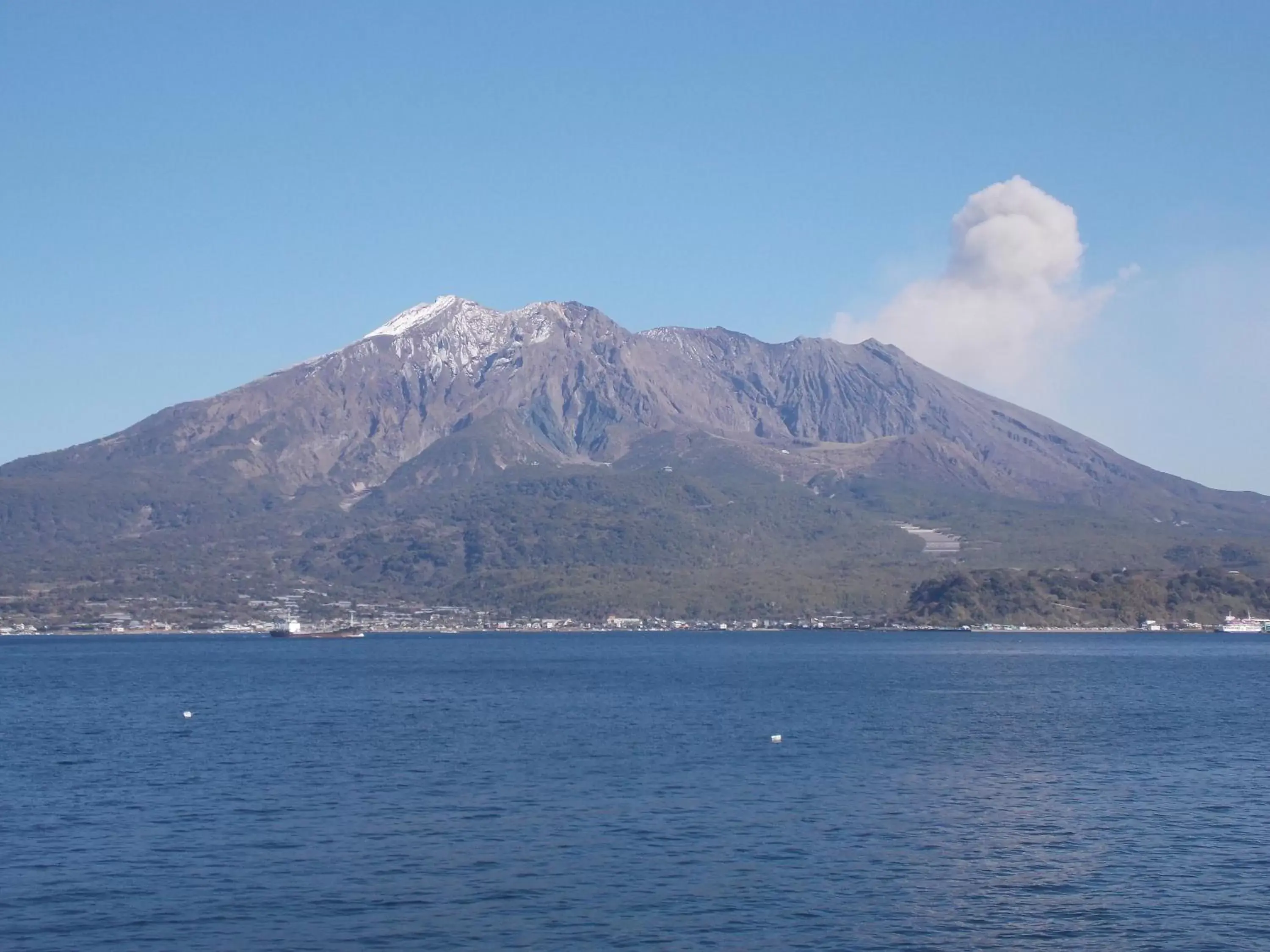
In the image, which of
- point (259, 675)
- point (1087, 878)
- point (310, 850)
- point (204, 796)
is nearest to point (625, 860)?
point (310, 850)

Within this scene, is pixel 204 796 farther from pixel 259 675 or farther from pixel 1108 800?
pixel 259 675

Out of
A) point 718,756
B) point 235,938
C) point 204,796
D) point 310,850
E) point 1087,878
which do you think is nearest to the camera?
point 235,938

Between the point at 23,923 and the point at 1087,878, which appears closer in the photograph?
the point at 23,923

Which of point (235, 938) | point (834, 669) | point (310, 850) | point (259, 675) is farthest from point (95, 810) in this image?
point (834, 669)

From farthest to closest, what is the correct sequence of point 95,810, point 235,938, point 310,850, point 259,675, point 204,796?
1. point 259,675
2. point 204,796
3. point 95,810
4. point 310,850
5. point 235,938

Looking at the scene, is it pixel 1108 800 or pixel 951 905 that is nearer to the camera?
pixel 951 905

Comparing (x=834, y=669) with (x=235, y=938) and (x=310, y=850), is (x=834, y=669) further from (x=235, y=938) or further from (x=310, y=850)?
(x=235, y=938)
